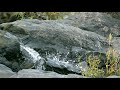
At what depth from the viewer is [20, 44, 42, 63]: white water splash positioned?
5.43 m

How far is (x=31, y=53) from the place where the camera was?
217 inches

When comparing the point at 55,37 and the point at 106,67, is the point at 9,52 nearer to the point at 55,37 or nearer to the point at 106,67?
the point at 55,37

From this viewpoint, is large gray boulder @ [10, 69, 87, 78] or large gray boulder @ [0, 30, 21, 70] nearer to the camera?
large gray boulder @ [10, 69, 87, 78]

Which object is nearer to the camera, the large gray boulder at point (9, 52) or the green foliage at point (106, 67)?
the green foliage at point (106, 67)

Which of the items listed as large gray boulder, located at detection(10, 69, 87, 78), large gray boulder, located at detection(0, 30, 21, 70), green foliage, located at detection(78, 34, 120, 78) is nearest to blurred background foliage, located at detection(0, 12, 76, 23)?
large gray boulder, located at detection(0, 30, 21, 70)

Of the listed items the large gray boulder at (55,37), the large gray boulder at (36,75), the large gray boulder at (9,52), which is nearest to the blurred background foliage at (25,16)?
the large gray boulder at (55,37)

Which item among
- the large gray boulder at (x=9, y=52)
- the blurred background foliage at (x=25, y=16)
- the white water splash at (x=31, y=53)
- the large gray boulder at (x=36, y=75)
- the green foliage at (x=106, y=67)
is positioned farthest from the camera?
the blurred background foliage at (x=25, y=16)

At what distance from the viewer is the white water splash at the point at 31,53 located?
543 cm

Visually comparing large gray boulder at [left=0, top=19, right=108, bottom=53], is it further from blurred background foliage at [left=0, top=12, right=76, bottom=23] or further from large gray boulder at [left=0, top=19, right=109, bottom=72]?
blurred background foliage at [left=0, top=12, right=76, bottom=23]

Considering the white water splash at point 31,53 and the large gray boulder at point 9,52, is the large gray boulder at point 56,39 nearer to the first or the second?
the white water splash at point 31,53
